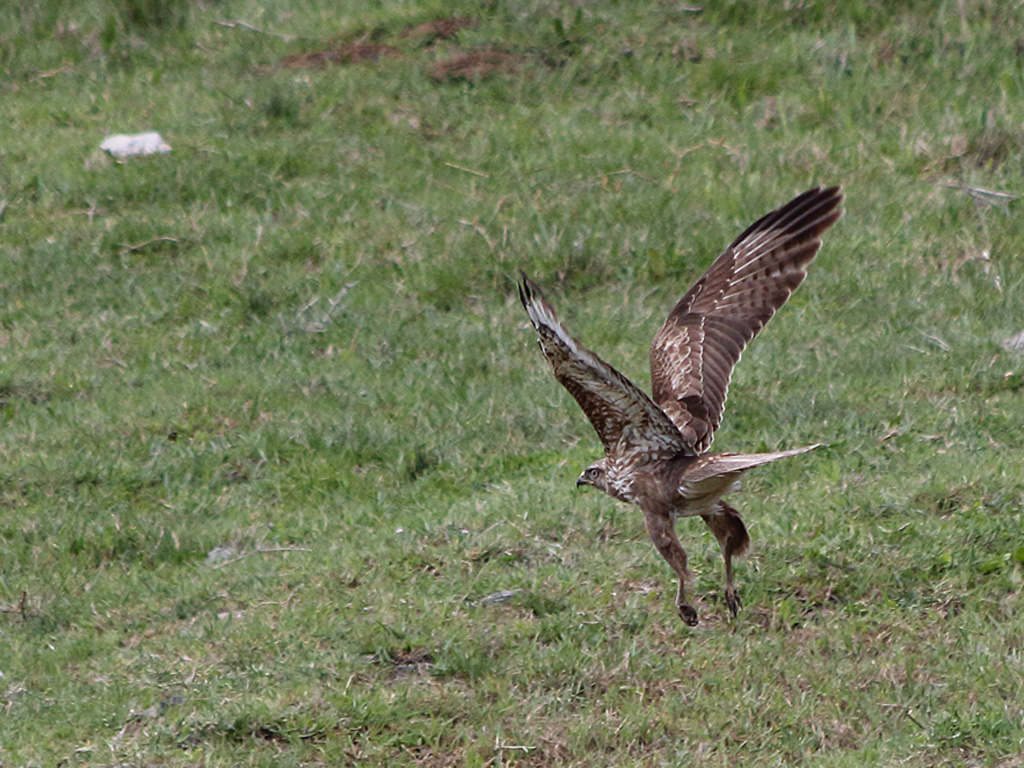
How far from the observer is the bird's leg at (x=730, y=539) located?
6254 mm

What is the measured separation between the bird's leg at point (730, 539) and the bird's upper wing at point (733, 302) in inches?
21.8

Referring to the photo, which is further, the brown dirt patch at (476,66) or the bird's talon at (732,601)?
the brown dirt patch at (476,66)

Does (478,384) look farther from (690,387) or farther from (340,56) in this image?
(340,56)

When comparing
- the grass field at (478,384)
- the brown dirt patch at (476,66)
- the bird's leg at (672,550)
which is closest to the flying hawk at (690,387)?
the bird's leg at (672,550)

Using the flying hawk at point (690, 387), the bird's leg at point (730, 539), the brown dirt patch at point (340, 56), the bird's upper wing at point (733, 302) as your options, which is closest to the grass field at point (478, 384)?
the brown dirt patch at point (340, 56)

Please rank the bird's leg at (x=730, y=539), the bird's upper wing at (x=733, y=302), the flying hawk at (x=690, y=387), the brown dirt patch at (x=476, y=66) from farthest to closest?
the brown dirt patch at (x=476, y=66) → the bird's upper wing at (x=733, y=302) → the bird's leg at (x=730, y=539) → the flying hawk at (x=690, y=387)

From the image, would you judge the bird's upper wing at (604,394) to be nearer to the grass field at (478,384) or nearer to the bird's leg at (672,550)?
the bird's leg at (672,550)

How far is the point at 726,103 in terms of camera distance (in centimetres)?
1259

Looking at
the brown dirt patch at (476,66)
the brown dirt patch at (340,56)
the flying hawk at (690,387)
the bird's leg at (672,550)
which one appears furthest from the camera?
the brown dirt patch at (340,56)

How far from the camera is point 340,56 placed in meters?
13.5

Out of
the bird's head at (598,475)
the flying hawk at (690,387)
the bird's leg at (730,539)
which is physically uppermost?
the flying hawk at (690,387)

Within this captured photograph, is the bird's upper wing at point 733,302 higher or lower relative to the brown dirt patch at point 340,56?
higher

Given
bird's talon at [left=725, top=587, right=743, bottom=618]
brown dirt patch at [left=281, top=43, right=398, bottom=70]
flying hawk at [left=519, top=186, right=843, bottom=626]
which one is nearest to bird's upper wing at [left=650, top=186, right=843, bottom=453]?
flying hawk at [left=519, top=186, right=843, bottom=626]

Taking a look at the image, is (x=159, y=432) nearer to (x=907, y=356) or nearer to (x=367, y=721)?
(x=367, y=721)
